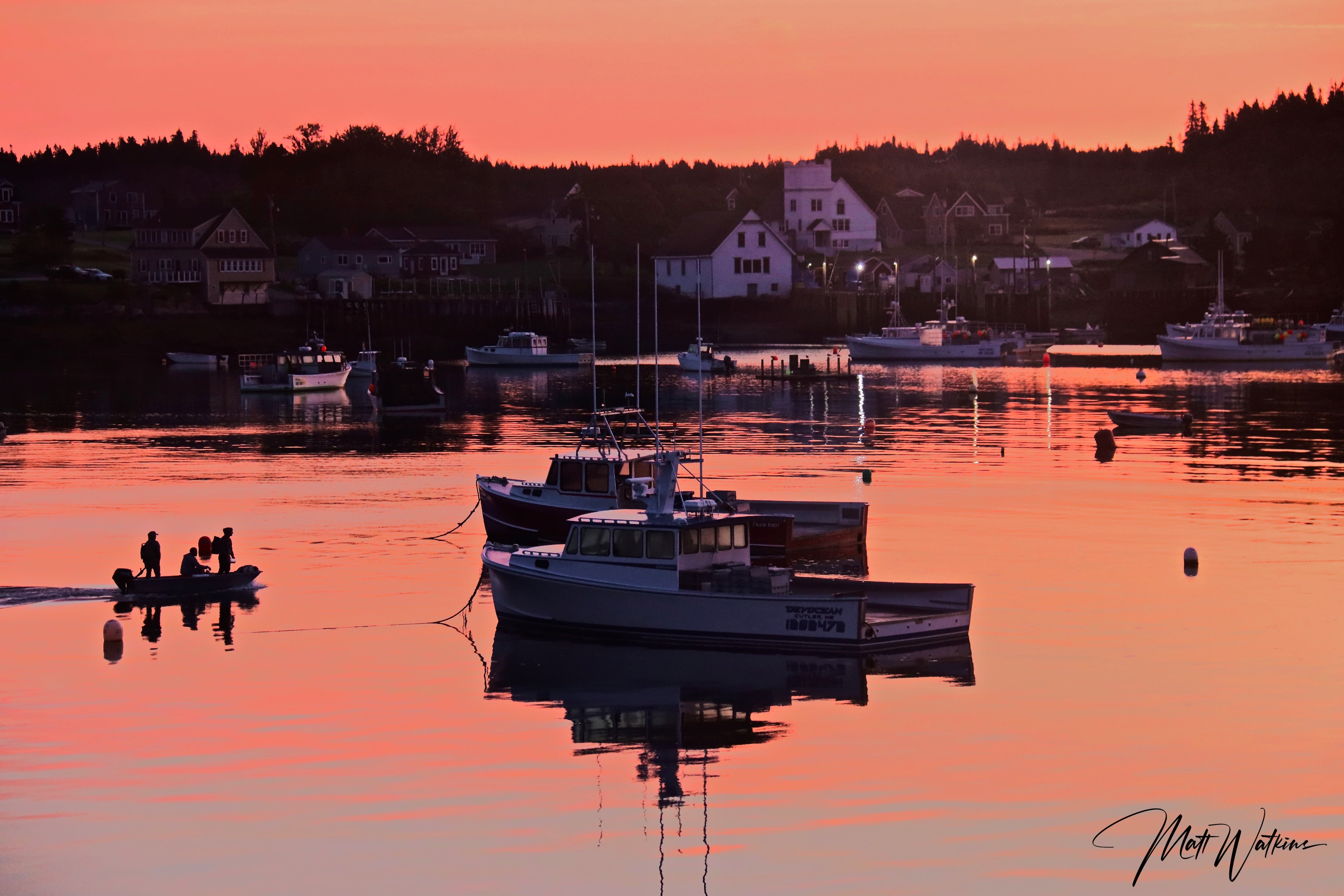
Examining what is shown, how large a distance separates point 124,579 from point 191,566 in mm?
1436

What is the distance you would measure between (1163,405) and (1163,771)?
7189 centimetres

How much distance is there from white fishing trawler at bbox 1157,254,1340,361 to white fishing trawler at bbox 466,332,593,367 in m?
52.2

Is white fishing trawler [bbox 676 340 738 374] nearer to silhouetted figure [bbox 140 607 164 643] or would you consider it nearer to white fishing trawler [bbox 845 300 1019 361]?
white fishing trawler [bbox 845 300 1019 361]

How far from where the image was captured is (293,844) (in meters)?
19.6

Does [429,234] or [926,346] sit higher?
[429,234]

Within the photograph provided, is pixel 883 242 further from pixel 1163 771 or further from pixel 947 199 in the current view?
pixel 1163 771

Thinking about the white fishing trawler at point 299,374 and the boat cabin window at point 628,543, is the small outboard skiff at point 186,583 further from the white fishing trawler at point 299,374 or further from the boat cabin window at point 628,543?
the white fishing trawler at point 299,374

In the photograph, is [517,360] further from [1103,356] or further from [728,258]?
[1103,356]

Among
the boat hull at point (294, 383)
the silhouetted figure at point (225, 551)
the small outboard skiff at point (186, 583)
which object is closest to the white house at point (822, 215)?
the boat hull at point (294, 383)

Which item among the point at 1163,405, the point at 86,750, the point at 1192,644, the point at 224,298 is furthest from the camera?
the point at 224,298

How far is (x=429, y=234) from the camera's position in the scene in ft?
557

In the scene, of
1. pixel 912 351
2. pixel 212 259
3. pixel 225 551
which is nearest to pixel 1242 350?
pixel 912 351

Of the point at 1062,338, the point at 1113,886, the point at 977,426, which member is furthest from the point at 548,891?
the point at 1062,338

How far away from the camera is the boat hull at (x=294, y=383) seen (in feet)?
344
